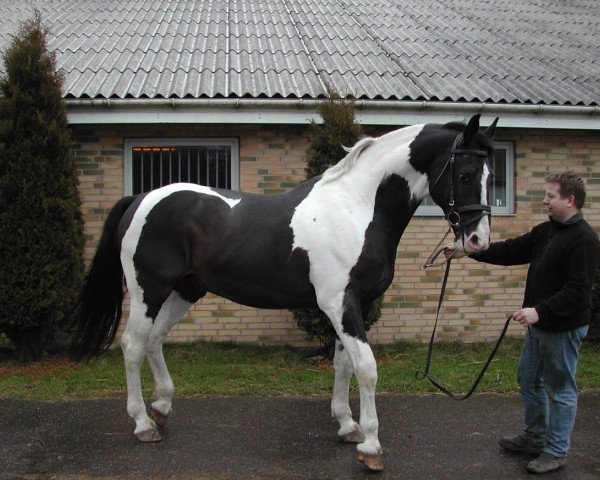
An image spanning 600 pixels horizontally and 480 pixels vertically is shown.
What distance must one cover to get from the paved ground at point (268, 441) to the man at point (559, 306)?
11.6 inches

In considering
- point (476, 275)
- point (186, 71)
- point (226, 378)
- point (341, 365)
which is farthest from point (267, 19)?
point (341, 365)

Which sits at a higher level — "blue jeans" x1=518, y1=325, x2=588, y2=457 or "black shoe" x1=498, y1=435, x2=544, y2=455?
"blue jeans" x1=518, y1=325, x2=588, y2=457

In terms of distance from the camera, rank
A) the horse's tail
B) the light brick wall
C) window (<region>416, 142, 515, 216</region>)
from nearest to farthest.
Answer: the horse's tail < the light brick wall < window (<region>416, 142, 515, 216</region>)

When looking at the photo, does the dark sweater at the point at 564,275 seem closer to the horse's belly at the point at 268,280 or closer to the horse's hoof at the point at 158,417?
the horse's belly at the point at 268,280

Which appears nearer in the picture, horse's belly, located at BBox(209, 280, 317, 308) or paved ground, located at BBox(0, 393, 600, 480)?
paved ground, located at BBox(0, 393, 600, 480)

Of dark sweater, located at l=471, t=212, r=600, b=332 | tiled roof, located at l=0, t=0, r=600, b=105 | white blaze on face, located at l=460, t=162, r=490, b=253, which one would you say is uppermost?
tiled roof, located at l=0, t=0, r=600, b=105

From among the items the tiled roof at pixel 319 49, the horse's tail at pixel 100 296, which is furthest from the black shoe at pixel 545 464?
the tiled roof at pixel 319 49

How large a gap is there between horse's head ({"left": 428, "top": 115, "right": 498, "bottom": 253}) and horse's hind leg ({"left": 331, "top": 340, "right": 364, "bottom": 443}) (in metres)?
1.16

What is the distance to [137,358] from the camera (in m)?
3.91

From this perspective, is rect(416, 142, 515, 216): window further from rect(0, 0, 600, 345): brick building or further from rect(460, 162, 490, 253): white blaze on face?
rect(460, 162, 490, 253): white blaze on face

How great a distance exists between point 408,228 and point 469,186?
339 cm

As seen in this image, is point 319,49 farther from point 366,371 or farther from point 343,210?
point 366,371

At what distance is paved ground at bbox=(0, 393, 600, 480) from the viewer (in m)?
3.44

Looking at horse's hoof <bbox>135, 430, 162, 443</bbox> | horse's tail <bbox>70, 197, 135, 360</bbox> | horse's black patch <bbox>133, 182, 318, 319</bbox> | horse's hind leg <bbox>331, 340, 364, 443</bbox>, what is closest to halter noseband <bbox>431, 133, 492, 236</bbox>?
horse's black patch <bbox>133, 182, 318, 319</bbox>
